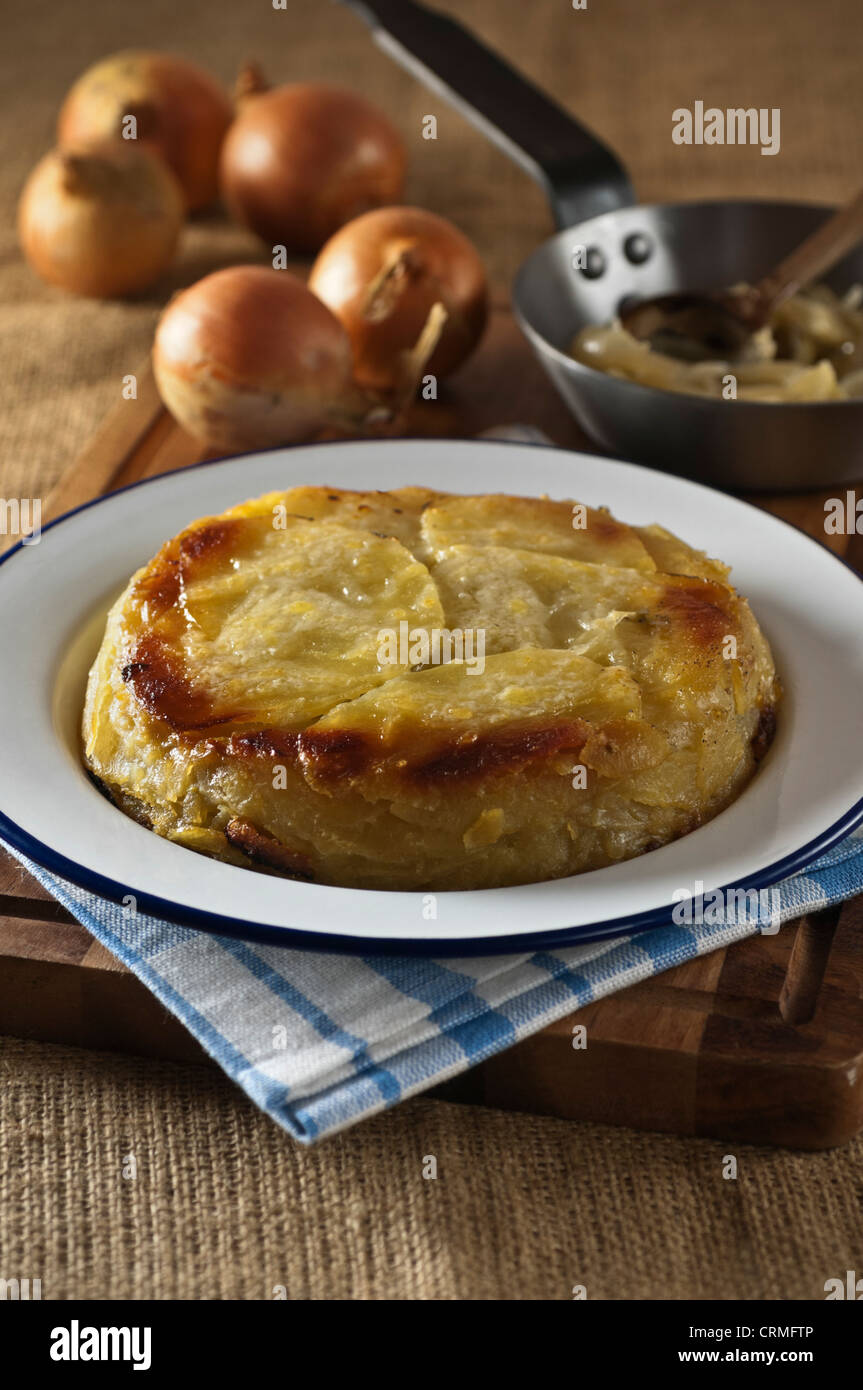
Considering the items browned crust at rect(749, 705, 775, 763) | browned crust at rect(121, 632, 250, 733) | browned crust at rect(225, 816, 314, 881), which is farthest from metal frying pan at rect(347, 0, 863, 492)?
browned crust at rect(225, 816, 314, 881)

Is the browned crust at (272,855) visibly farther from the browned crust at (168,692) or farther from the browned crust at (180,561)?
the browned crust at (180,561)

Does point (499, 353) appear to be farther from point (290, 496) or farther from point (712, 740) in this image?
point (712, 740)

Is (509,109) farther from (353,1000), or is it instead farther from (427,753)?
(353,1000)

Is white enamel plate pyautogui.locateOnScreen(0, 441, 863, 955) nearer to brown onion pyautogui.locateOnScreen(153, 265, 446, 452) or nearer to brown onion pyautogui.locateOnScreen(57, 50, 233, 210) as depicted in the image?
brown onion pyautogui.locateOnScreen(153, 265, 446, 452)

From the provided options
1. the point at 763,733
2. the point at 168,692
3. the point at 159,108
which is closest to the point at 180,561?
the point at 168,692

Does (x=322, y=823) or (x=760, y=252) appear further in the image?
(x=760, y=252)

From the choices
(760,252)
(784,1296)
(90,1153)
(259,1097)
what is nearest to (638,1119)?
(784,1296)

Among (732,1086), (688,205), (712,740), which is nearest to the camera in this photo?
(732,1086)
